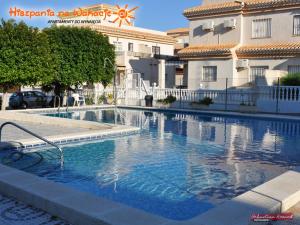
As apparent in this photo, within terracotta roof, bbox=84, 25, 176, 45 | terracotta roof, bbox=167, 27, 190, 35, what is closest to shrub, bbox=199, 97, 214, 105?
terracotta roof, bbox=84, 25, 176, 45

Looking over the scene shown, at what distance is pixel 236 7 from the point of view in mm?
28766

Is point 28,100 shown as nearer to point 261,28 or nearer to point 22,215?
point 261,28

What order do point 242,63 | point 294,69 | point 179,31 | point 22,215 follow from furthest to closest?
point 179,31 < point 242,63 < point 294,69 < point 22,215

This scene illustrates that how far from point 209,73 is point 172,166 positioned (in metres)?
21.7

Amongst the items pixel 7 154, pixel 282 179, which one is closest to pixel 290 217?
pixel 282 179

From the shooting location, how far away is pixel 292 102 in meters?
21.7

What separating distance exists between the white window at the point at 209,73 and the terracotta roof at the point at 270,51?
224 centimetres

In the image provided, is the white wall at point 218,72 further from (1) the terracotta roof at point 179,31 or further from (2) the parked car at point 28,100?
(1) the terracotta roof at point 179,31

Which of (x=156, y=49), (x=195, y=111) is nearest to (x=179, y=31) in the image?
(x=156, y=49)

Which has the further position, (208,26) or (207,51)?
(208,26)

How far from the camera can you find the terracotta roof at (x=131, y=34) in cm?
3962

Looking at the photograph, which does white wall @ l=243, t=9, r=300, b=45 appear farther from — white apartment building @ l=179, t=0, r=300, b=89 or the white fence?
the white fence

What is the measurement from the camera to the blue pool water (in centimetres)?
703

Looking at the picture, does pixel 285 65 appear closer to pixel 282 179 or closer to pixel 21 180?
pixel 282 179
